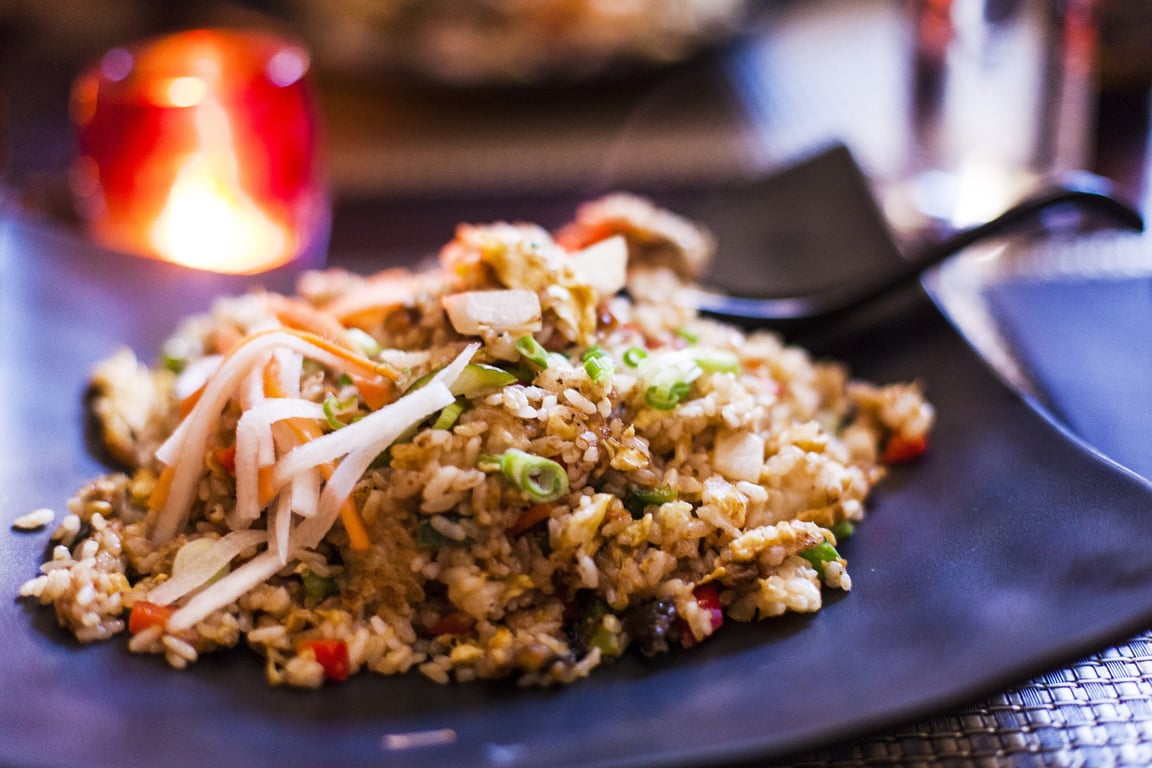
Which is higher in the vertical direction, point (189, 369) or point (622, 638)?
point (189, 369)

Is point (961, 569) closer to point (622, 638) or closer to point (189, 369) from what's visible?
point (622, 638)

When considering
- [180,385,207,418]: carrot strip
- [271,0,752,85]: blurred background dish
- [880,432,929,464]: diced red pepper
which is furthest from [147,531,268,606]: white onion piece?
[271,0,752,85]: blurred background dish

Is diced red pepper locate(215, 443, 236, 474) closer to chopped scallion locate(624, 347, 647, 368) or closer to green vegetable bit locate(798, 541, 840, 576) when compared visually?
chopped scallion locate(624, 347, 647, 368)

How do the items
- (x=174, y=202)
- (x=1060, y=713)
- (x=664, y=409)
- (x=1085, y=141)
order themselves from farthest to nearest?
(x=1085, y=141), (x=174, y=202), (x=664, y=409), (x=1060, y=713)

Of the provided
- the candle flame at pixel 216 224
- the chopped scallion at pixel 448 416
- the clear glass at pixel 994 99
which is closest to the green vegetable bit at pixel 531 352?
the chopped scallion at pixel 448 416

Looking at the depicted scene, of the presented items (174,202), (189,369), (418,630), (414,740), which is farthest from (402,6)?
(414,740)

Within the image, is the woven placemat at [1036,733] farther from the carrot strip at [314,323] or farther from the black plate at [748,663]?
the carrot strip at [314,323]

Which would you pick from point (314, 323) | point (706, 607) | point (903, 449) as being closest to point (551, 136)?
point (314, 323)
